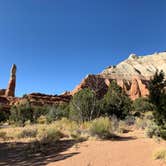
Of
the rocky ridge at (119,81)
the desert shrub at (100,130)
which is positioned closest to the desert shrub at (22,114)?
the rocky ridge at (119,81)

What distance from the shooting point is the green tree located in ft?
35.0

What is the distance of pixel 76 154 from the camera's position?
34.2 feet

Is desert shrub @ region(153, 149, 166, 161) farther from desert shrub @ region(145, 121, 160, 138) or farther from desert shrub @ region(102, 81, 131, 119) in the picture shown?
desert shrub @ region(102, 81, 131, 119)

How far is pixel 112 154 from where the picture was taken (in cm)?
988

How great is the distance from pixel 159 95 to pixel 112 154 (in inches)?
134

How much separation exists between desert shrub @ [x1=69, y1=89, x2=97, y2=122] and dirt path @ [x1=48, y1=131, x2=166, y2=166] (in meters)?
13.2

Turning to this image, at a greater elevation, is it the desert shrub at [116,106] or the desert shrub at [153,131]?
the desert shrub at [116,106]

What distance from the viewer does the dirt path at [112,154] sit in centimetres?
870

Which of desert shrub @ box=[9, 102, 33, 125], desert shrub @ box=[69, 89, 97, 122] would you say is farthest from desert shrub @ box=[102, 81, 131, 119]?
desert shrub @ box=[9, 102, 33, 125]

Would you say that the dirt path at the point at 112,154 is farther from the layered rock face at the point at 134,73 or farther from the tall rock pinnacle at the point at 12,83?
the tall rock pinnacle at the point at 12,83

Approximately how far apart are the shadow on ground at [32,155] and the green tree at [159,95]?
4359 mm

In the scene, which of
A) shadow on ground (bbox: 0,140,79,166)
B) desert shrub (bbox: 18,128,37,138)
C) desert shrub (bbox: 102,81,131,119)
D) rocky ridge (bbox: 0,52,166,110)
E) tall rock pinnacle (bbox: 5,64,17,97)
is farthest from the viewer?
tall rock pinnacle (bbox: 5,64,17,97)

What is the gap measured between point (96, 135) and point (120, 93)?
→ 15.9 metres

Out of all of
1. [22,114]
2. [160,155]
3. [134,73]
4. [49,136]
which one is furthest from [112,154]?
[134,73]
